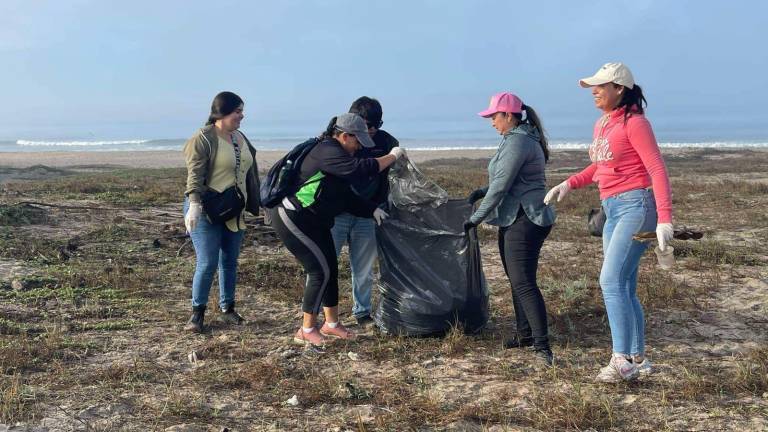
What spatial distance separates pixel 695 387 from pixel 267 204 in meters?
2.64

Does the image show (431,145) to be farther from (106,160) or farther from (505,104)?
(505,104)

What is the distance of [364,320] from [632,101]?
7.80 feet

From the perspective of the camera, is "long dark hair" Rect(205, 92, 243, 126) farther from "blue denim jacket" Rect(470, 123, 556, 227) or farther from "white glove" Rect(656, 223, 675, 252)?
"white glove" Rect(656, 223, 675, 252)

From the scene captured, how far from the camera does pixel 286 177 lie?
155 inches

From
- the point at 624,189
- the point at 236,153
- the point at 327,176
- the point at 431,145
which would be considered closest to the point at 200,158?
the point at 236,153

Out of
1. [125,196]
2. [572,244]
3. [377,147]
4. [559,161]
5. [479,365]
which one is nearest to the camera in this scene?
[479,365]

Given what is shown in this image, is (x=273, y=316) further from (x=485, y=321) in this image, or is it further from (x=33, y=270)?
(x=33, y=270)

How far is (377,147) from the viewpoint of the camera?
4.47 meters

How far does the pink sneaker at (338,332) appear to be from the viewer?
4.22 meters

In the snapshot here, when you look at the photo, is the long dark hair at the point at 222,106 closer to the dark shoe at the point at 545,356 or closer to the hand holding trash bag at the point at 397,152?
the hand holding trash bag at the point at 397,152

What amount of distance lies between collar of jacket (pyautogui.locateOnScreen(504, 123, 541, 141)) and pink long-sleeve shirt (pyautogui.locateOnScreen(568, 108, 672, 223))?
38 cm

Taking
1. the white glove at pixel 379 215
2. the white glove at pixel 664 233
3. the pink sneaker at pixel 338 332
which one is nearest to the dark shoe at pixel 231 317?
the pink sneaker at pixel 338 332

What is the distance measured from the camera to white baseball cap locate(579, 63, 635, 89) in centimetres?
320

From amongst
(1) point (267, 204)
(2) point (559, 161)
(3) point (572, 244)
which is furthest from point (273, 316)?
(2) point (559, 161)
